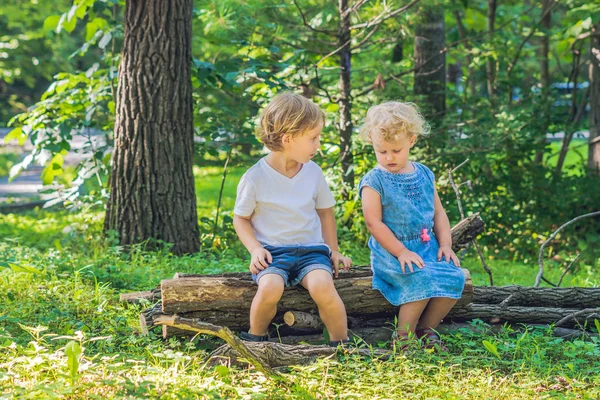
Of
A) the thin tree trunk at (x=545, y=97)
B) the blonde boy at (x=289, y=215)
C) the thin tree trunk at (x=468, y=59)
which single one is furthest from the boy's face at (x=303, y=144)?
the thin tree trunk at (x=545, y=97)

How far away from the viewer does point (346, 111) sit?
299 inches

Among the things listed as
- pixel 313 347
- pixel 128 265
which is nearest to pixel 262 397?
pixel 313 347

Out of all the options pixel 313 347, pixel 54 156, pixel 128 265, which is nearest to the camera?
pixel 313 347

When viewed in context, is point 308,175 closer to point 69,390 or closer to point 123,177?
point 69,390

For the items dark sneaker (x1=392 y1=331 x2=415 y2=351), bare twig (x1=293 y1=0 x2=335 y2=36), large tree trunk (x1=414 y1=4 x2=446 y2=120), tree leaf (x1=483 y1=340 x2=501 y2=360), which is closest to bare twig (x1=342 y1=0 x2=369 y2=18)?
bare twig (x1=293 y1=0 x2=335 y2=36)

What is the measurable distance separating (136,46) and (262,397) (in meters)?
3.94

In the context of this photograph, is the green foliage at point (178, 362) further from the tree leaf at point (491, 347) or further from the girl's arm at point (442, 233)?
the girl's arm at point (442, 233)

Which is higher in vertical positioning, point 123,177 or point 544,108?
point 544,108

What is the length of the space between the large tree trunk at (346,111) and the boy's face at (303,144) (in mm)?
3404

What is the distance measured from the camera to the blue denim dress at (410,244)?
13.2 feet

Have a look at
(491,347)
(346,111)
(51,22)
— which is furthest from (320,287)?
(51,22)

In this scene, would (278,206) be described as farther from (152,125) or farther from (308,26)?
(308,26)

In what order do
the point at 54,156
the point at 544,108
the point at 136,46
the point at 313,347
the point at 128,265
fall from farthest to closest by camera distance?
the point at 544,108, the point at 54,156, the point at 136,46, the point at 128,265, the point at 313,347

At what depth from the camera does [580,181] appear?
8.55 m
